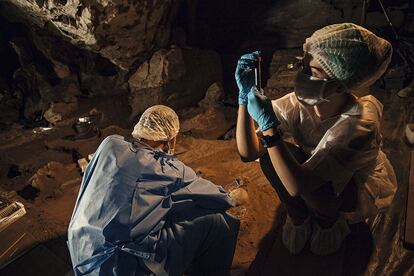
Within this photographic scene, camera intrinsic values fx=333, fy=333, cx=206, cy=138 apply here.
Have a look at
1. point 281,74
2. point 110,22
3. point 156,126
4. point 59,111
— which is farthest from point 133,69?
point 156,126

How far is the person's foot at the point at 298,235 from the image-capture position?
8.68 ft

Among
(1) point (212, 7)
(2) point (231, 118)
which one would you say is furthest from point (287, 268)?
(1) point (212, 7)

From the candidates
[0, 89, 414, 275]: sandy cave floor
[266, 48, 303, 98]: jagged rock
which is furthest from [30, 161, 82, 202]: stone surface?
[266, 48, 303, 98]: jagged rock

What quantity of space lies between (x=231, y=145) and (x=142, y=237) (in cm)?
333

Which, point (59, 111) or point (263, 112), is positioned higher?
point (263, 112)

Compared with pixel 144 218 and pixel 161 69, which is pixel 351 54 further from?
pixel 161 69

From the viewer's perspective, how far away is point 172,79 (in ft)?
23.5

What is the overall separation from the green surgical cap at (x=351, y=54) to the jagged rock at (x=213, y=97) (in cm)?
511

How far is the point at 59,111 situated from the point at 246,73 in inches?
232

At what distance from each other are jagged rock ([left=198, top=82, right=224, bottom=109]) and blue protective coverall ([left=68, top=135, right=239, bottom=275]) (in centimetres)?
455

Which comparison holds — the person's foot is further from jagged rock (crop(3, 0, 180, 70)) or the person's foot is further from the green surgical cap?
jagged rock (crop(3, 0, 180, 70))

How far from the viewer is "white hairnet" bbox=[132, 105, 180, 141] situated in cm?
279

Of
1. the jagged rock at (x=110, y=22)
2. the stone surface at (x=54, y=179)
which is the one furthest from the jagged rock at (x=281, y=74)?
the stone surface at (x=54, y=179)

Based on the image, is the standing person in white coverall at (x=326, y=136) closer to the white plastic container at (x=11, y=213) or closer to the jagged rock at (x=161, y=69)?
the white plastic container at (x=11, y=213)
